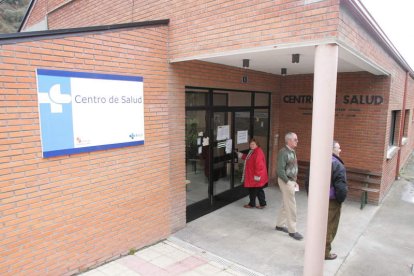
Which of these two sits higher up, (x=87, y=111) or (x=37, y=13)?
(x=37, y=13)

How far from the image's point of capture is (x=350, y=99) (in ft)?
23.5

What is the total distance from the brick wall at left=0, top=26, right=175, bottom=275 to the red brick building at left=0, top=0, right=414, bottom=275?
0.01 metres

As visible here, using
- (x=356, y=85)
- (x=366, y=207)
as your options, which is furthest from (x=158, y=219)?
(x=356, y=85)

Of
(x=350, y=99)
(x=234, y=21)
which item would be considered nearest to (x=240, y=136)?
(x=350, y=99)

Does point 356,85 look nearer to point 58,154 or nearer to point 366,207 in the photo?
point 366,207

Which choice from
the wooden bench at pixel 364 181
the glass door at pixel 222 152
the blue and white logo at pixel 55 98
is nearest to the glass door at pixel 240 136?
the glass door at pixel 222 152

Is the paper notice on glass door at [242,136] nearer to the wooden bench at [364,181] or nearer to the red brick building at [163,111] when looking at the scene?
the red brick building at [163,111]

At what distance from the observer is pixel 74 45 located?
362 centimetres

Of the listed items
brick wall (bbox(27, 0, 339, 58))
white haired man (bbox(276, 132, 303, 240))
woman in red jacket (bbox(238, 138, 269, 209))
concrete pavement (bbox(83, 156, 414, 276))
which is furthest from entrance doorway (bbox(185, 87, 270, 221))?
white haired man (bbox(276, 132, 303, 240))

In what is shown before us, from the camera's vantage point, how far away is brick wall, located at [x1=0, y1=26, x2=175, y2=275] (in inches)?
124

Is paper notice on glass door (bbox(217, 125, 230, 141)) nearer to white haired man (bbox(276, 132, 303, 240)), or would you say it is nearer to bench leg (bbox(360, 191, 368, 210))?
white haired man (bbox(276, 132, 303, 240))

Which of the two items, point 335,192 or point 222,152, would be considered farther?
point 222,152

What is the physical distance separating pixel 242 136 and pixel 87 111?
13.5ft

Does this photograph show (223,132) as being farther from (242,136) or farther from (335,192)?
(335,192)
